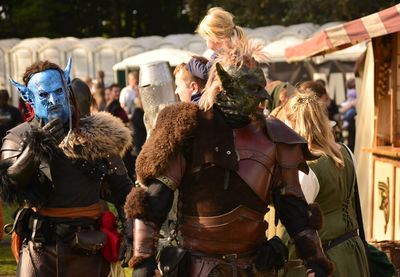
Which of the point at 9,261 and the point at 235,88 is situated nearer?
the point at 235,88

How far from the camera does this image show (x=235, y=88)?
4.44 m

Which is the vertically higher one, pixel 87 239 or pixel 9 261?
pixel 87 239

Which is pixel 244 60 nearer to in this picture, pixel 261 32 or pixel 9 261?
pixel 9 261

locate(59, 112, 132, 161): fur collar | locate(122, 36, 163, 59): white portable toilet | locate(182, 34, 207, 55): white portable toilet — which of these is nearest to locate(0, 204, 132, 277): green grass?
locate(59, 112, 132, 161): fur collar

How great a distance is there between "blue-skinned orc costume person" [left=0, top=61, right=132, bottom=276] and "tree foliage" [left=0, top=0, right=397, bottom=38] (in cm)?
2536

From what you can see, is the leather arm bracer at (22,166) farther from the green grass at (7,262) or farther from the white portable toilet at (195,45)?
the white portable toilet at (195,45)

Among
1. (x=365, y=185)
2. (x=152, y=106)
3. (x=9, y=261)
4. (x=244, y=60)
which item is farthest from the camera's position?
(x=365, y=185)

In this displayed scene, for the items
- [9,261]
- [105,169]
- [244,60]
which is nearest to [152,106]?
[105,169]

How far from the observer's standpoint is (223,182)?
4.40 metres

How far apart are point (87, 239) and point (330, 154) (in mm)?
1428

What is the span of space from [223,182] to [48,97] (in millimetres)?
1318

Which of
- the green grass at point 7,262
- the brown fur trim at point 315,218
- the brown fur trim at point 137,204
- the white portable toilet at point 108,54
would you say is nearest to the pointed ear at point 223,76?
the brown fur trim at point 137,204

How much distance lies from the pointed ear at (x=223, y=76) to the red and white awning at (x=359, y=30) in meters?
4.67

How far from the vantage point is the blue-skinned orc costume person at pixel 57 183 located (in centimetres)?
514
